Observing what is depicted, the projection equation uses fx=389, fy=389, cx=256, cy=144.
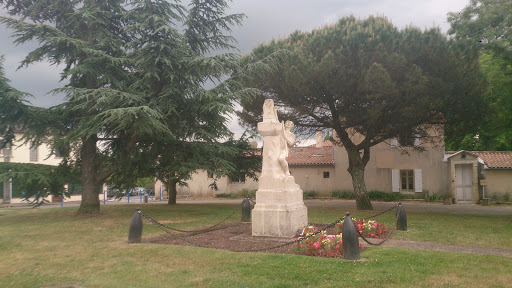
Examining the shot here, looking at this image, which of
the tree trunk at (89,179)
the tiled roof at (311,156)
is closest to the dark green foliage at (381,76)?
the tree trunk at (89,179)

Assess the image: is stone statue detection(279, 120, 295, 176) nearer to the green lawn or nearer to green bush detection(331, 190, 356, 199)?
the green lawn

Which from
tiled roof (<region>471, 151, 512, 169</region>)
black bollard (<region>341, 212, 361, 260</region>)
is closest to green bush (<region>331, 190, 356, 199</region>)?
tiled roof (<region>471, 151, 512, 169</region>)

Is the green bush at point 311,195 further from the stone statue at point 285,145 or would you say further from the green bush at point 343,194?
the stone statue at point 285,145

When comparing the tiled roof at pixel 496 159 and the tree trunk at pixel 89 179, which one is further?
the tiled roof at pixel 496 159

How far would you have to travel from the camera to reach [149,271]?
6.75m

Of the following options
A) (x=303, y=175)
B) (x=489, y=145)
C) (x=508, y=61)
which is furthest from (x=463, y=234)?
(x=489, y=145)

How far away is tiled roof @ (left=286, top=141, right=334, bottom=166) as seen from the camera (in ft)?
98.5

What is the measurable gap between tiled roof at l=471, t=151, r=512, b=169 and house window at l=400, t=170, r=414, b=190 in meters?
4.40

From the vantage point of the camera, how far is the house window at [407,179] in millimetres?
26969

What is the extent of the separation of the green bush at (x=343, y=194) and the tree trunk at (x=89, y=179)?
17879mm

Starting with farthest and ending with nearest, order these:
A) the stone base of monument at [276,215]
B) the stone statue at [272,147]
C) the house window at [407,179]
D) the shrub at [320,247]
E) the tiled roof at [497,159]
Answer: the house window at [407,179] → the tiled roof at [497,159] → the stone statue at [272,147] → the stone base of monument at [276,215] → the shrub at [320,247]

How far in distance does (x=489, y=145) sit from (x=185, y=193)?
2560 centimetres

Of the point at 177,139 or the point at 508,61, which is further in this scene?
the point at 177,139

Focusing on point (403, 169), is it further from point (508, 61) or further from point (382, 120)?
point (508, 61)
